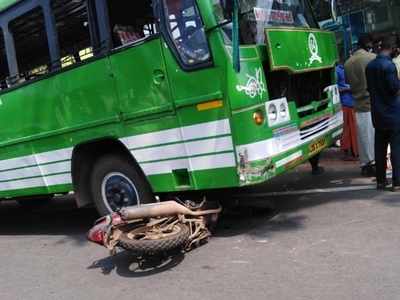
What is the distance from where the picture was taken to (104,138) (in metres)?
5.90

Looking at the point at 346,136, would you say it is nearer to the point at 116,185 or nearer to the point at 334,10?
the point at 334,10

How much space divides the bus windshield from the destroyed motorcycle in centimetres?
174

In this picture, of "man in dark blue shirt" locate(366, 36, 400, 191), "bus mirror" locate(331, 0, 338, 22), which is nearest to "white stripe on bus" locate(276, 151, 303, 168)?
"man in dark blue shirt" locate(366, 36, 400, 191)

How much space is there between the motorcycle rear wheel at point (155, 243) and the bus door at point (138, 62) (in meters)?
1.22

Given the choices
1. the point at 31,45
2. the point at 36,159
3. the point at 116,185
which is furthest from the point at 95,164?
the point at 31,45

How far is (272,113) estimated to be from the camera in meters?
5.25

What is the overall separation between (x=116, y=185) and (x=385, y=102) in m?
3.24

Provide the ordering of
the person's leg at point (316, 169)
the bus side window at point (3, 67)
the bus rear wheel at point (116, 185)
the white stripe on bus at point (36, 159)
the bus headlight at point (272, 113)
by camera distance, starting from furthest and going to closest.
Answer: the person's leg at point (316, 169) → the bus side window at point (3, 67) → the white stripe on bus at point (36, 159) → the bus rear wheel at point (116, 185) → the bus headlight at point (272, 113)

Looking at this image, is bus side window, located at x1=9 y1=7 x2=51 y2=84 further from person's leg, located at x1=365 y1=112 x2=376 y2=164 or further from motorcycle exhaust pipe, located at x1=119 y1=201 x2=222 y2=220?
person's leg, located at x1=365 y1=112 x2=376 y2=164

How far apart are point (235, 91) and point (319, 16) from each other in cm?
244

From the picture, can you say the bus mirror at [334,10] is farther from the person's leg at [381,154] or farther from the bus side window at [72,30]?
the bus side window at [72,30]

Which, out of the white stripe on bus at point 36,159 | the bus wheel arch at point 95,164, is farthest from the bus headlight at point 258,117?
the white stripe on bus at point 36,159

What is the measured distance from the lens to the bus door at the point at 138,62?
17.4 ft

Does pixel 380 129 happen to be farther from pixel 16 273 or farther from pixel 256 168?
pixel 16 273
